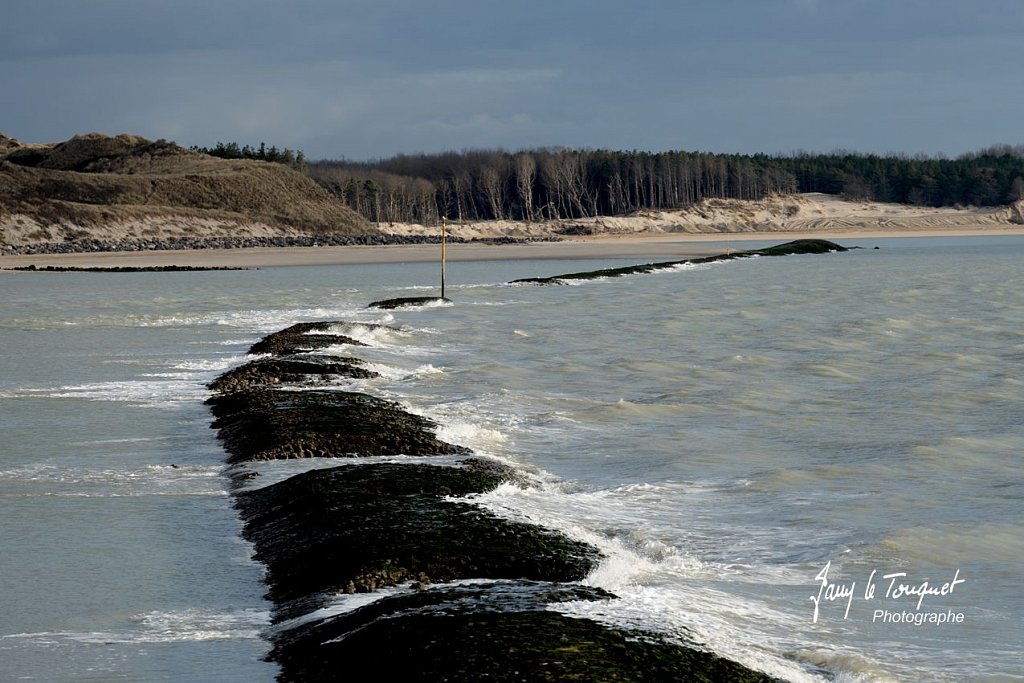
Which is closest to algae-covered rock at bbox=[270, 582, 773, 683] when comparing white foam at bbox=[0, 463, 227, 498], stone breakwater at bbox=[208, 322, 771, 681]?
stone breakwater at bbox=[208, 322, 771, 681]

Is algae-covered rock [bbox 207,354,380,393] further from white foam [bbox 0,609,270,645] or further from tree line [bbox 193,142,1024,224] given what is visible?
tree line [bbox 193,142,1024,224]

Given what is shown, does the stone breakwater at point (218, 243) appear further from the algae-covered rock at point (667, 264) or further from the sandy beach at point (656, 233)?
the algae-covered rock at point (667, 264)

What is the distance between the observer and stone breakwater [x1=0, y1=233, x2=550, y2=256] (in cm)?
8881

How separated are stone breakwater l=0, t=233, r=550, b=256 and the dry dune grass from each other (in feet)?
10.0

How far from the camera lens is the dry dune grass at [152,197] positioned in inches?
3930

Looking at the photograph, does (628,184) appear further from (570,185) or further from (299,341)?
(299,341)

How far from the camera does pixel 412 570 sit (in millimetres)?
9070

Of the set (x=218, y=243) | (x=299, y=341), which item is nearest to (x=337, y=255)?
(x=218, y=243)

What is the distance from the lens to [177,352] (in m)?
25.9

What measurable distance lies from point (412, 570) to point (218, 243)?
320 feet

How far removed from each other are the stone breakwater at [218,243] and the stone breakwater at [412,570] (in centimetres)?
7941

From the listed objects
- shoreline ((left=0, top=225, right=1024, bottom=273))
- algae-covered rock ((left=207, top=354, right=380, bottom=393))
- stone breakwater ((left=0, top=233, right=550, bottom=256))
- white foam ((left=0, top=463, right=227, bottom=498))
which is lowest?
white foam ((left=0, top=463, right=227, bottom=498))

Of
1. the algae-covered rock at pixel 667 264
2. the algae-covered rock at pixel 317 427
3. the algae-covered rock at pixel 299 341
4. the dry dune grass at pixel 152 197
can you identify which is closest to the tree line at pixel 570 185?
the dry dune grass at pixel 152 197

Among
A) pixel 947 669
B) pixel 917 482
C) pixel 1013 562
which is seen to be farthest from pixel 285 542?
pixel 917 482
